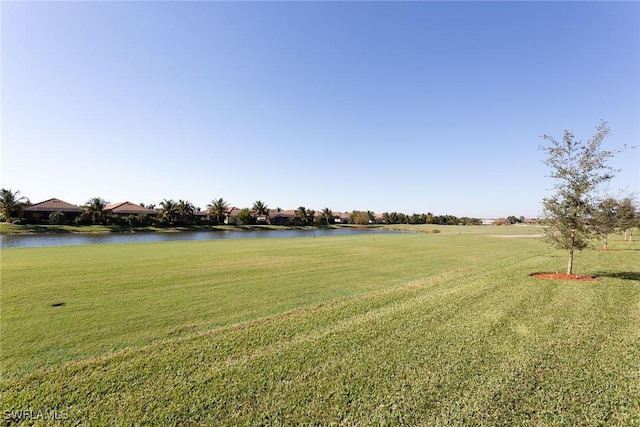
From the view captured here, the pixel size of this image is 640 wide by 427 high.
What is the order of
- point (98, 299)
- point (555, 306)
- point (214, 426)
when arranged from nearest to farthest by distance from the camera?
point (214, 426) → point (555, 306) → point (98, 299)

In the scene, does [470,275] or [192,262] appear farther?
[192,262]

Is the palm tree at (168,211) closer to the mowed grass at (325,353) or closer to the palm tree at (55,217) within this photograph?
the palm tree at (55,217)

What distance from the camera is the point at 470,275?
11.6m

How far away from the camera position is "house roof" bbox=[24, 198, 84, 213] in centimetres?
6303

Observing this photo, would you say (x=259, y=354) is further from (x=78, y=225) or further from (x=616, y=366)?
(x=78, y=225)

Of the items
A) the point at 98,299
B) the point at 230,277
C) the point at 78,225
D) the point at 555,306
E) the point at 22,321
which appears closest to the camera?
the point at 22,321

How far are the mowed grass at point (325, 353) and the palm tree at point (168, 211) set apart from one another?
67.4m

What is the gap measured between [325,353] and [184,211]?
78.8m

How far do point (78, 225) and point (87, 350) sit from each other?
71045mm

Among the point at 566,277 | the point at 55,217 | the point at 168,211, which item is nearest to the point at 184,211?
the point at 168,211

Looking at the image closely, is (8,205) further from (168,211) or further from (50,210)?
(168,211)

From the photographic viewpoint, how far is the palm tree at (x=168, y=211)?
71.3 m

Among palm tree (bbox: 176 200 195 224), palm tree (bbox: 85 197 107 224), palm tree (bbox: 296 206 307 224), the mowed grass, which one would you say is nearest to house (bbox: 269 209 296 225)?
palm tree (bbox: 296 206 307 224)

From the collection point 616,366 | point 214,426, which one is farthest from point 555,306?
point 214,426
